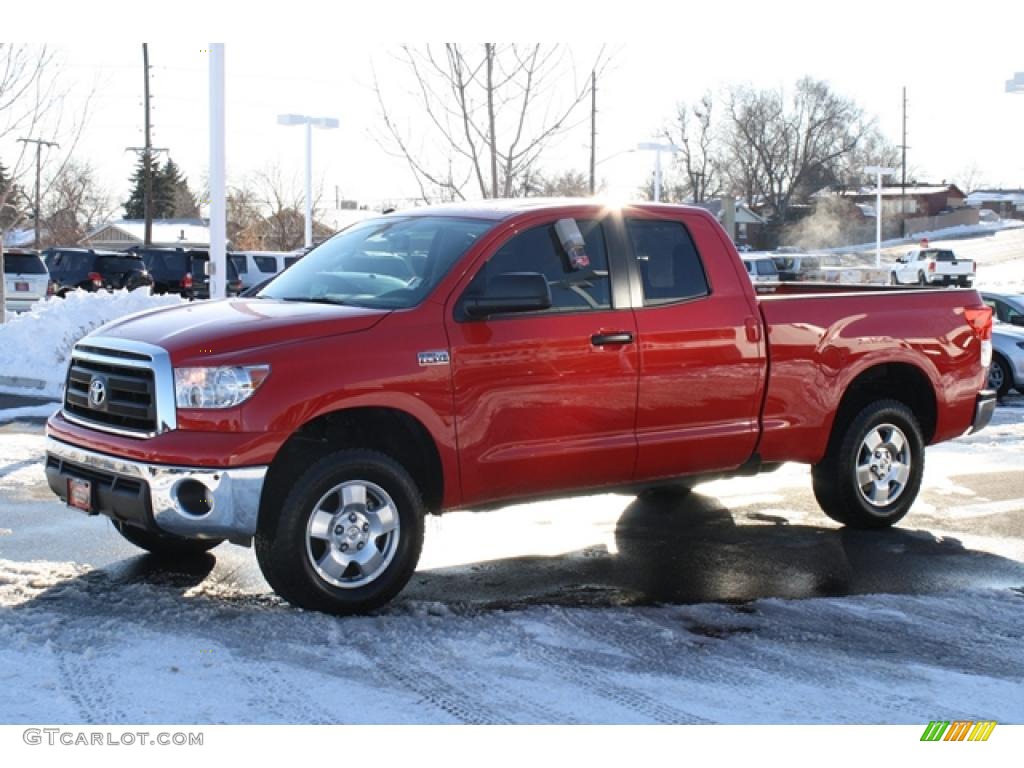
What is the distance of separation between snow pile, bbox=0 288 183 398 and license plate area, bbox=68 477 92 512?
363 inches

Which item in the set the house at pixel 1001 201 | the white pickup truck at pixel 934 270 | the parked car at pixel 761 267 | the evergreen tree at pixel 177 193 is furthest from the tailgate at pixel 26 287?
the house at pixel 1001 201

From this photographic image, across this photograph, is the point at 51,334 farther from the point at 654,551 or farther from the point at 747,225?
the point at 747,225

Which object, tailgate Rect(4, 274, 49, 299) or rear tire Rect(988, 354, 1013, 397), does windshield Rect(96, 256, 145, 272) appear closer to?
tailgate Rect(4, 274, 49, 299)

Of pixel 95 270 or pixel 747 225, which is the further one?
pixel 747 225

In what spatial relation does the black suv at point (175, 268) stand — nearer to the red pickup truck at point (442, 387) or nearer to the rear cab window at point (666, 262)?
the red pickup truck at point (442, 387)

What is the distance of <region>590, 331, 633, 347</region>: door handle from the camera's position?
671 cm

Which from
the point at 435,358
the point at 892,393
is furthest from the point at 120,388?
the point at 892,393

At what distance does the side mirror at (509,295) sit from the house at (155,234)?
2481 inches

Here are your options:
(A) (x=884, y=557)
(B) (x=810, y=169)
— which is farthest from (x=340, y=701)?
(B) (x=810, y=169)

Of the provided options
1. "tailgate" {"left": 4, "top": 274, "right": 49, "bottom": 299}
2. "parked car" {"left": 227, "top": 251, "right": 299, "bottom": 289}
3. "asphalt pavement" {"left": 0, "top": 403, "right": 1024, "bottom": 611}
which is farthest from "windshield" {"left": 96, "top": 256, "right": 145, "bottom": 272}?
"asphalt pavement" {"left": 0, "top": 403, "right": 1024, "bottom": 611}

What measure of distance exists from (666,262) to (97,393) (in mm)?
3142

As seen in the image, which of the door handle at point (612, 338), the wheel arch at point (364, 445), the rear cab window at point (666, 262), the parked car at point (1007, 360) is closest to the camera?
the wheel arch at point (364, 445)

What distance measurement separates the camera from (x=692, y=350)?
7109 millimetres

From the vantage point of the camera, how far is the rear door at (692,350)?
6996mm
